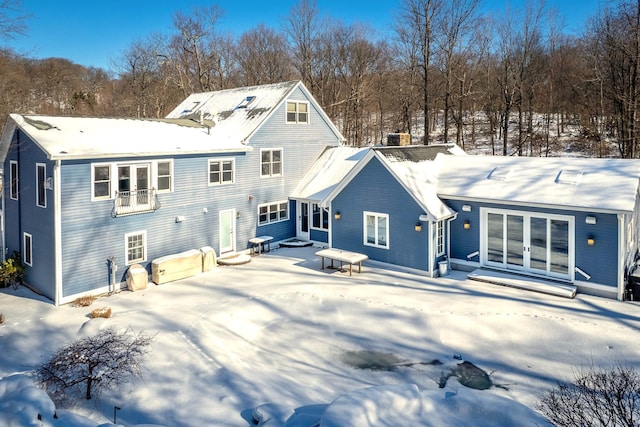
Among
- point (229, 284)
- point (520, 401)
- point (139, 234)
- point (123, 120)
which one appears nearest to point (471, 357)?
point (520, 401)

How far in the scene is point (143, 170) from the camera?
14.5 meters

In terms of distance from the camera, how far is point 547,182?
13625 millimetres

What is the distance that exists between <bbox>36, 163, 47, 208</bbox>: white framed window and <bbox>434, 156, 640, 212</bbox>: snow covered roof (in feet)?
38.5

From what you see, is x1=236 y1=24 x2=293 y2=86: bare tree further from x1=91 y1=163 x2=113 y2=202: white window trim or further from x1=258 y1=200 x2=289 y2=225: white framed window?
x1=91 y1=163 x2=113 y2=202: white window trim

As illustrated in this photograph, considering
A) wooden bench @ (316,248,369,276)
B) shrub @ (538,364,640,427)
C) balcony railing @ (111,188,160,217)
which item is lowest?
shrub @ (538,364,640,427)

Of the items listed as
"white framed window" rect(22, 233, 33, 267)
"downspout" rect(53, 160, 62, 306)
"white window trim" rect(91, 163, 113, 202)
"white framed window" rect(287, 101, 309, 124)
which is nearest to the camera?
"downspout" rect(53, 160, 62, 306)

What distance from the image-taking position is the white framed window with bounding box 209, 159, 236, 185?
1669 centimetres

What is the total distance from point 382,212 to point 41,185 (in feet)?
33.5

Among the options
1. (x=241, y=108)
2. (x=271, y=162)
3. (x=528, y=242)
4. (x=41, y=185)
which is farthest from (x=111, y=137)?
(x=528, y=242)

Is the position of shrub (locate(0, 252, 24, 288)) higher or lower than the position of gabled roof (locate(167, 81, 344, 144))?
lower

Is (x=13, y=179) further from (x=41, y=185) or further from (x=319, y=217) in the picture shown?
(x=319, y=217)

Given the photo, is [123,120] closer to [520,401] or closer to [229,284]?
[229,284]

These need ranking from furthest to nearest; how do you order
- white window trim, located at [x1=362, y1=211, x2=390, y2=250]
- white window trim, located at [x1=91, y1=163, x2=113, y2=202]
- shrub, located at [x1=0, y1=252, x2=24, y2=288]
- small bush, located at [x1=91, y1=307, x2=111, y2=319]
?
white window trim, located at [x1=362, y1=211, x2=390, y2=250] → shrub, located at [x1=0, y1=252, x2=24, y2=288] → white window trim, located at [x1=91, y1=163, x2=113, y2=202] → small bush, located at [x1=91, y1=307, x2=111, y2=319]

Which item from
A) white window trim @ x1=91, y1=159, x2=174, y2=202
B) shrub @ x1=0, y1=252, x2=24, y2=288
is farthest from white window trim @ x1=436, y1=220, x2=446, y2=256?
shrub @ x1=0, y1=252, x2=24, y2=288
